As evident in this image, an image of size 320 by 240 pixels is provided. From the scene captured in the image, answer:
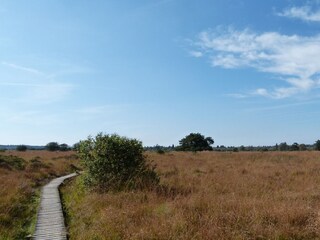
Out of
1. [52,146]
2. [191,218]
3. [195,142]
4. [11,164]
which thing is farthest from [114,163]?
[52,146]

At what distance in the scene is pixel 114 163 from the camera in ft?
51.0

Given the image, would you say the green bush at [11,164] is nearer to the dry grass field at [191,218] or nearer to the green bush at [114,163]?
the green bush at [114,163]

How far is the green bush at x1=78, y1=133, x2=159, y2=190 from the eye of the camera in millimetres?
14866

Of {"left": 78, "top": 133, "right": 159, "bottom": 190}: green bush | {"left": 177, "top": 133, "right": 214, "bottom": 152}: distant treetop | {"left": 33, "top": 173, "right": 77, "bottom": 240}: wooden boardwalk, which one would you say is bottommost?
{"left": 33, "top": 173, "right": 77, "bottom": 240}: wooden boardwalk

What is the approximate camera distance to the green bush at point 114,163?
1487cm

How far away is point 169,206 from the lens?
1015cm

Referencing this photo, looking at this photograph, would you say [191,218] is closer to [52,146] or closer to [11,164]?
[11,164]

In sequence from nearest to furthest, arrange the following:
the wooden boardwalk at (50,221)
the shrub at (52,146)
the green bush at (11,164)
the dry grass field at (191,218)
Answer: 1. the dry grass field at (191,218)
2. the wooden boardwalk at (50,221)
3. the green bush at (11,164)
4. the shrub at (52,146)

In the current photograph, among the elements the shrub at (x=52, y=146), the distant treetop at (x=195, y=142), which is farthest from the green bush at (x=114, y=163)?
the shrub at (x=52, y=146)

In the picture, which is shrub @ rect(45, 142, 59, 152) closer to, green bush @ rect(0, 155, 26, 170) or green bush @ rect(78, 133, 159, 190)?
green bush @ rect(0, 155, 26, 170)

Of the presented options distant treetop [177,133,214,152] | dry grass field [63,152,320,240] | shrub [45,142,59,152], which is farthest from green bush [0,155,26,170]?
shrub [45,142,59,152]

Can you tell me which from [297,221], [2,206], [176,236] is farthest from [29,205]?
[297,221]

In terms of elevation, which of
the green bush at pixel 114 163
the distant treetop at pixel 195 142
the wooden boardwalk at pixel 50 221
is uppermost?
the distant treetop at pixel 195 142

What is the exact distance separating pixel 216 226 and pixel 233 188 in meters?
6.31
